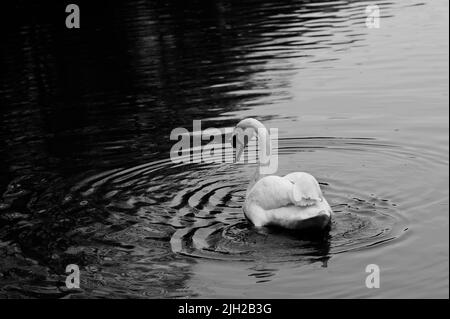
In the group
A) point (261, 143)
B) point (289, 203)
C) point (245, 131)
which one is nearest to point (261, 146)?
point (261, 143)

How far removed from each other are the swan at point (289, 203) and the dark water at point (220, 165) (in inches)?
10.5

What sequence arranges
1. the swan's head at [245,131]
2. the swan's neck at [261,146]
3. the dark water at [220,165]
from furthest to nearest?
the swan's head at [245,131]
the swan's neck at [261,146]
the dark water at [220,165]

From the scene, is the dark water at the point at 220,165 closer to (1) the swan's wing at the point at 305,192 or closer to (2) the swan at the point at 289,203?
(2) the swan at the point at 289,203

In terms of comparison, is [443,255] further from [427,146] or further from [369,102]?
[369,102]

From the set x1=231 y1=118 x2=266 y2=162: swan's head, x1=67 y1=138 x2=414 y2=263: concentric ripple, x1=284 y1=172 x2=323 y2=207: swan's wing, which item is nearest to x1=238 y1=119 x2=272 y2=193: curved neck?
x1=231 y1=118 x2=266 y2=162: swan's head

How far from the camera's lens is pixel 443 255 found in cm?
1238

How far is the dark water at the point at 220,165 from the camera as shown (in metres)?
12.5

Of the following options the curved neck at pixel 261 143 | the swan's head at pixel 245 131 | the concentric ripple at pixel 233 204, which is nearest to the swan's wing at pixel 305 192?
the concentric ripple at pixel 233 204

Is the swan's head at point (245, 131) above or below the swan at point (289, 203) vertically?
above

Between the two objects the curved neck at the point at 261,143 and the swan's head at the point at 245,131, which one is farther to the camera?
the swan's head at the point at 245,131

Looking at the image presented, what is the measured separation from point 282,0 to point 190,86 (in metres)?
18.6

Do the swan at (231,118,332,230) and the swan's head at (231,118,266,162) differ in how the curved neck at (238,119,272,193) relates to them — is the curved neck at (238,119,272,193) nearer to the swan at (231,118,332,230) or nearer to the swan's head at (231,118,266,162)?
the swan's head at (231,118,266,162)

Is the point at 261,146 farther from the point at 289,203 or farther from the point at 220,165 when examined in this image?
the point at 220,165

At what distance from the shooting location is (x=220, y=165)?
58.1 feet
